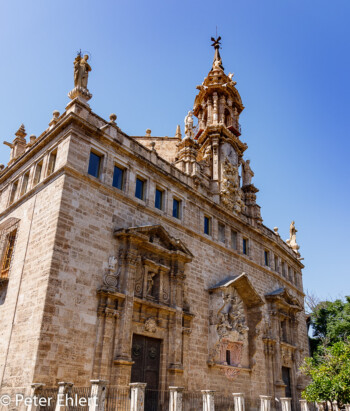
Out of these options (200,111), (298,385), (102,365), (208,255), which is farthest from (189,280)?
(200,111)

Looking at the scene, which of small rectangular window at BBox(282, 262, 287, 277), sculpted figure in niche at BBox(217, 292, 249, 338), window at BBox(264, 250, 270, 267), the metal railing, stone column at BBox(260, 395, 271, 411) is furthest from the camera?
small rectangular window at BBox(282, 262, 287, 277)

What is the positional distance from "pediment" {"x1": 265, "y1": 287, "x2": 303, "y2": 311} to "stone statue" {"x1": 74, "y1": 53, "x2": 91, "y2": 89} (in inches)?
643

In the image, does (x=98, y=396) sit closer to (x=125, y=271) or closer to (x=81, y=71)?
(x=125, y=271)

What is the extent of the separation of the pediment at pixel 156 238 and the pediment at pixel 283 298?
8871mm

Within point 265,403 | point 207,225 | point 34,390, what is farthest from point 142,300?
point 207,225

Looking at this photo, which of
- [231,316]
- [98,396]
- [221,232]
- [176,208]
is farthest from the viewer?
[221,232]

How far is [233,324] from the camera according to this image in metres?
20.2

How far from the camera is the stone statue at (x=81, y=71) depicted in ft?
54.2

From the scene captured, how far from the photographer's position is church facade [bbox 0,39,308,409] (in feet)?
43.0

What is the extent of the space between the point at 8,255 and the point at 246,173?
17.2m

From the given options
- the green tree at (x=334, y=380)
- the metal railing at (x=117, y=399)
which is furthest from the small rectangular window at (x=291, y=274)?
the metal railing at (x=117, y=399)

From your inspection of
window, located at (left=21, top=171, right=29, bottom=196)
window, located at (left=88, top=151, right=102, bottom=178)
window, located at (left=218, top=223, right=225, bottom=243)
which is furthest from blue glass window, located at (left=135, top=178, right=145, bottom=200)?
window, located at (left=218, top=223, right=225, bottom=243)

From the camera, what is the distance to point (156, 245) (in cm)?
1662

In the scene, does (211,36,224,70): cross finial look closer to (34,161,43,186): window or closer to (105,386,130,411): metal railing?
(34,161,43,186): window
